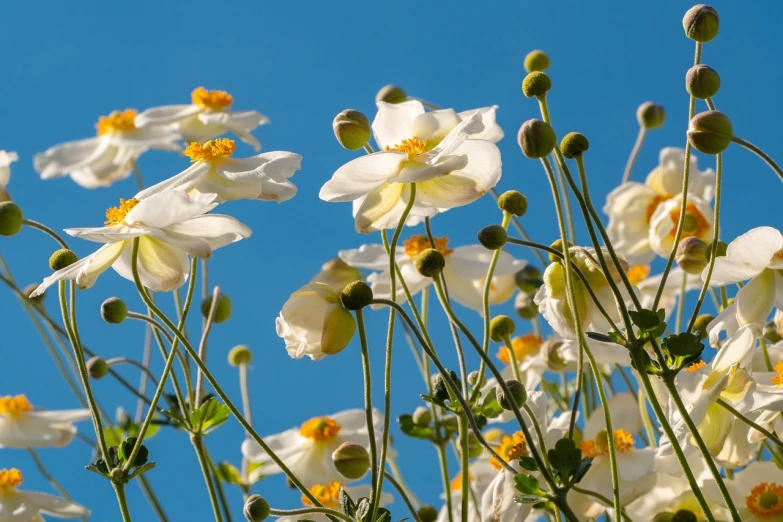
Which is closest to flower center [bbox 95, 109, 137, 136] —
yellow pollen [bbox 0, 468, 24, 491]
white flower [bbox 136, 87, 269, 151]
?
white flower [bbox 136, 87, 269, 151]

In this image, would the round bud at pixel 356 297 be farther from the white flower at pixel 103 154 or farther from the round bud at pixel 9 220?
the white flower at pixel 103 154

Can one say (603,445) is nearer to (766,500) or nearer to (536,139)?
(766,500)

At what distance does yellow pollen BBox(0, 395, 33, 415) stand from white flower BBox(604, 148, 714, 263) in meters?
1.04

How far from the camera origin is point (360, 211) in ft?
3.32

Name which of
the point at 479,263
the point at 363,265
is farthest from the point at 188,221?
the point at 479,263

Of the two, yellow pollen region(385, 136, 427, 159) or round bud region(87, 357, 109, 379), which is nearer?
yellow pollen region(385, 136, 427, 159)

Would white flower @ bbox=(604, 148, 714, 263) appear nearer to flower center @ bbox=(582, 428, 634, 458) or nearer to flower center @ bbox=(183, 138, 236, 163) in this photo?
flower center @ bbox=(582, 428, 634, 458)

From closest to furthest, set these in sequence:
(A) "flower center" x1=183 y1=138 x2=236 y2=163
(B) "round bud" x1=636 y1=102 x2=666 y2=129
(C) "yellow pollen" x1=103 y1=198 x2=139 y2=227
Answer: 1. (C) "yellow pollen" x1=103 y1=198 x2=139 y2=227
2. (A) "flower center" x1=183 y1=138 x2=236 y2=163
3. (B) "round bud" x1=636 y1=102 x2=666 y2=129

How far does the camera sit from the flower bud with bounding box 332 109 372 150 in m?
1.12

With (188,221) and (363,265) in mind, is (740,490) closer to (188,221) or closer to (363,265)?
(363,265)

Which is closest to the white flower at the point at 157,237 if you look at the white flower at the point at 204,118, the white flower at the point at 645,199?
the white flower at the point at 204,118

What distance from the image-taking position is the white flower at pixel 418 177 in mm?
961

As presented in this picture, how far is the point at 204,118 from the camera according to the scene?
185 centimetres

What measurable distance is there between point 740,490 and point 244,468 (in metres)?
0.70
